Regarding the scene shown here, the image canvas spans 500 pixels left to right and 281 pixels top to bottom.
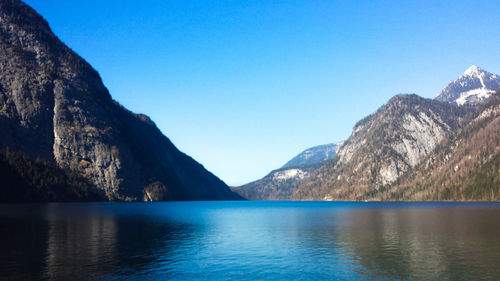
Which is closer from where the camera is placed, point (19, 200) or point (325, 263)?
point (325, 263)

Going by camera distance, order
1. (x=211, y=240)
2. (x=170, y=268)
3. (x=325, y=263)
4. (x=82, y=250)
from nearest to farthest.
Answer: (x=170, y=268)
(x=325, y=263)
(x=82, y=250)
(x=211, y=240)

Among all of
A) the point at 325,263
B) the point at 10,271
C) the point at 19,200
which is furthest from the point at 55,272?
the point at 19,200

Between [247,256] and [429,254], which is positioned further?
[247,256]

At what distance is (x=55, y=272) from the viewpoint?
32875mm

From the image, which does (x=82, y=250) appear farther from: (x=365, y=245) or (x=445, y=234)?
(x=445, y=234)

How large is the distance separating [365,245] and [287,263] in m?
16.5

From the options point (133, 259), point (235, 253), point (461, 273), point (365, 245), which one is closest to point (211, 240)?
point (235, 253)

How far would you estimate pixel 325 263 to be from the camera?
39.0 m

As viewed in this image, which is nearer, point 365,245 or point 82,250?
point 82,250

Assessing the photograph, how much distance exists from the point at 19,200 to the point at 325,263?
19137 cm

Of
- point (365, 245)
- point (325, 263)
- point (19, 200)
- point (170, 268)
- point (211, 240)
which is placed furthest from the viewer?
point (19, 200)

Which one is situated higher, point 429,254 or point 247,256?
point 247,256

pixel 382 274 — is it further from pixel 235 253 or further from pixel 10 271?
pixel 10 271

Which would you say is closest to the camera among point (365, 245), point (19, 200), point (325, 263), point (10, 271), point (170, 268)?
point (10, 271)
